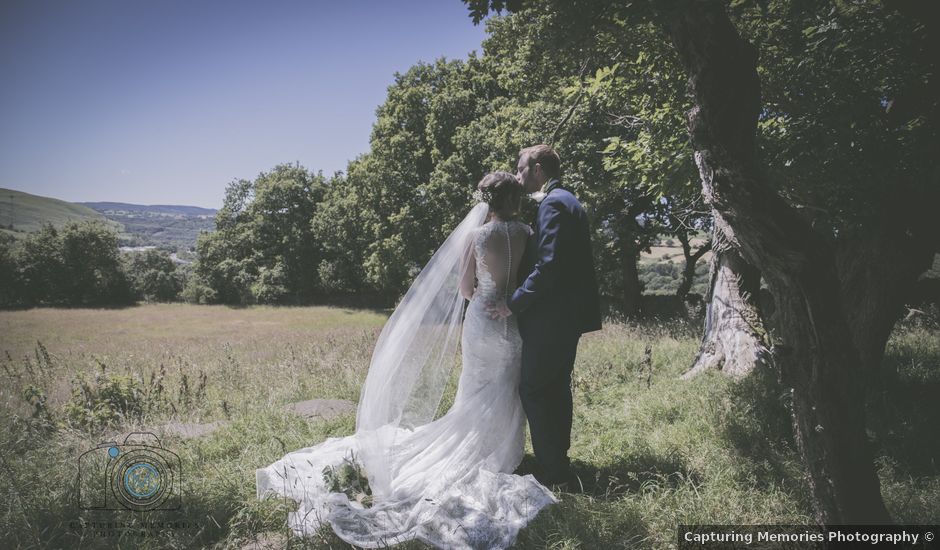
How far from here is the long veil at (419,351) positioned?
4395 mm

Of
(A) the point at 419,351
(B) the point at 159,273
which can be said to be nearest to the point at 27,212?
(A) the point at 419,351

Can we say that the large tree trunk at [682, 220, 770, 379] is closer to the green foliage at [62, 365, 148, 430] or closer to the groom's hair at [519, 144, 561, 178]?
the groom's hair at [519, 144, 561, 178]

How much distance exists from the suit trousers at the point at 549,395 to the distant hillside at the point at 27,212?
33.7 feet

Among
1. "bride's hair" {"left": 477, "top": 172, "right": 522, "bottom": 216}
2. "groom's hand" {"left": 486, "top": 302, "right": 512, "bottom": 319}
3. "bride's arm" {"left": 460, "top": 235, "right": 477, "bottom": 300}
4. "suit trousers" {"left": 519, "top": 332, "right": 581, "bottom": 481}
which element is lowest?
"suit trousers" {"left": 519, "top": 332, "right": 581, "bottom": 481}

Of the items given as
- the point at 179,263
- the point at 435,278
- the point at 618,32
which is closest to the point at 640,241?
the point at 618,32

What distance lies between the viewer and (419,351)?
15.2ft

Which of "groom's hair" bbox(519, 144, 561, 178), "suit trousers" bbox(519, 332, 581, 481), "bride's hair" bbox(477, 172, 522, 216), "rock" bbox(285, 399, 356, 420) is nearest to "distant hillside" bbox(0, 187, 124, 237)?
"rock" bbox(285, 399, 356, 420)

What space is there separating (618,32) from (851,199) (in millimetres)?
3529

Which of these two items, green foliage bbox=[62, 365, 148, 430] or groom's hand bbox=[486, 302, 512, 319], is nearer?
groom's hand bbox=[486, 302, 512, 319]

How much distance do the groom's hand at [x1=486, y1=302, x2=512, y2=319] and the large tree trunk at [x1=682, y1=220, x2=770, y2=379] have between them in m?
4.62

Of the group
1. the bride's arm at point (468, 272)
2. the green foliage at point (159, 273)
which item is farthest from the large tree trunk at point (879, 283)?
the green foliage at point (159, 273)

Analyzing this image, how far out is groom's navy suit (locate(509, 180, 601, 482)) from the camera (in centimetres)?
383

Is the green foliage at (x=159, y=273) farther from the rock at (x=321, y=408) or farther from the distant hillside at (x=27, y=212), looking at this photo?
the rock at (x=321, y=408)

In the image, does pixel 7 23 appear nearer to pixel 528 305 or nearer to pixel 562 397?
pixel 528 305
